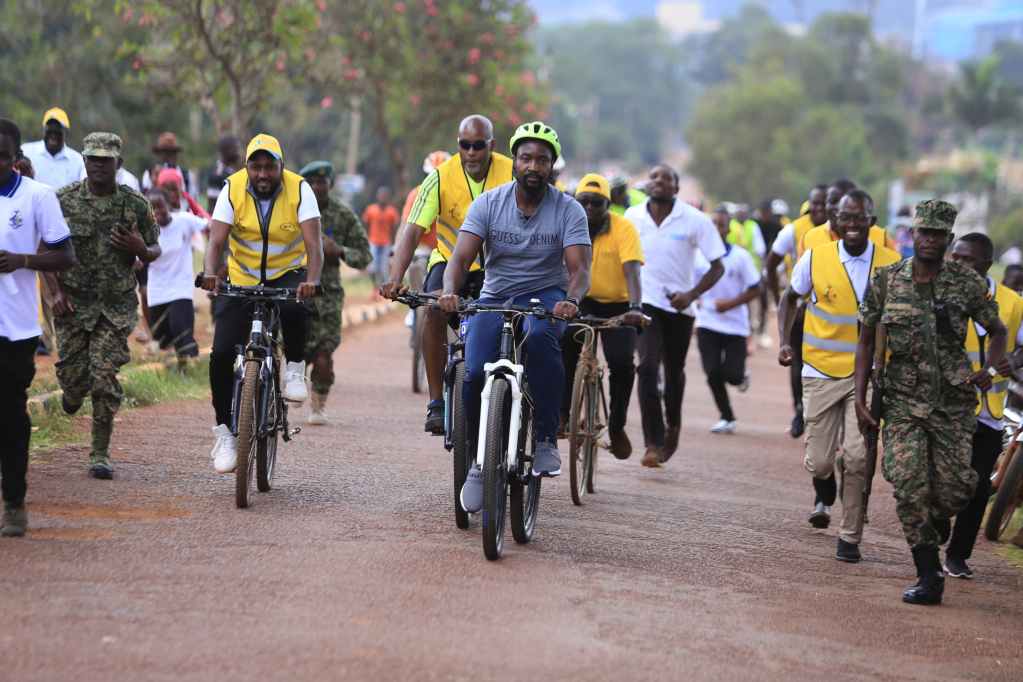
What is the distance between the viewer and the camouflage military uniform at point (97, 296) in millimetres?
9688

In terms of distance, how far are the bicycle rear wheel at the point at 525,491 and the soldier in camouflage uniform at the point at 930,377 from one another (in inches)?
66.3

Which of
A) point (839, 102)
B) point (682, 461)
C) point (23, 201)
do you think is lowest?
point (682, 461)

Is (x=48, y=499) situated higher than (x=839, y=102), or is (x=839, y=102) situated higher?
(x=839, y=102)

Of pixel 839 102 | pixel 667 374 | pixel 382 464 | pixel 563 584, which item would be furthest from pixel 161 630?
pixel 839 102

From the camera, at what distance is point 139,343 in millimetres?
16438

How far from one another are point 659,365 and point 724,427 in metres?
3.27

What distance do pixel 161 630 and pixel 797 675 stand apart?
2.39m

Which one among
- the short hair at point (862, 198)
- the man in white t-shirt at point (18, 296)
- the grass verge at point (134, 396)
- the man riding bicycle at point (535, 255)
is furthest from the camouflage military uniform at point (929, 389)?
the grass verge at point (134, 396)

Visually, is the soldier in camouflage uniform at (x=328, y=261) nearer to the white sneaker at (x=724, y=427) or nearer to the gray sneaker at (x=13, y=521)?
the white sneaker at (x=724, y=427)

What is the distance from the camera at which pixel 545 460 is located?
8.34m

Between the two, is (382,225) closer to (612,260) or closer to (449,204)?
(612,260)

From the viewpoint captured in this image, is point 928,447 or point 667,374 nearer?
point 928,447

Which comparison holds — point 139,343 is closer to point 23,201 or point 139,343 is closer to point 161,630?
point 23,201

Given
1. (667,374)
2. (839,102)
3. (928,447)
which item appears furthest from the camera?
(839,102)
